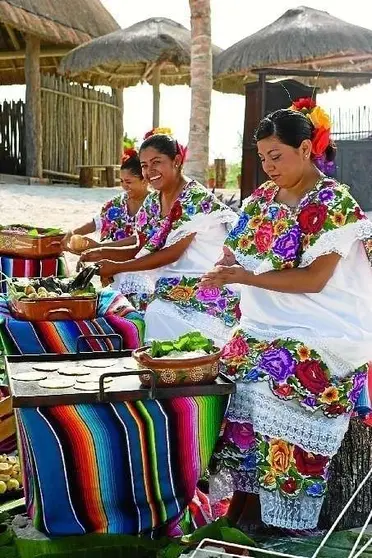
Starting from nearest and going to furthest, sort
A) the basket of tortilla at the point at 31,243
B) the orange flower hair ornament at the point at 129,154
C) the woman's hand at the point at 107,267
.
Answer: the woman's hand at the point at 107,267 < the basket of tortilla at the point at 31,243 < the orange flower hair ornament at the point at 129,154

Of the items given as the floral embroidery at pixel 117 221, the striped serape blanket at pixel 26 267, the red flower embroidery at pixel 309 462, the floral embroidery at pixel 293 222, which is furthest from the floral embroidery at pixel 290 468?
the floral embroidery at pixel 117 221

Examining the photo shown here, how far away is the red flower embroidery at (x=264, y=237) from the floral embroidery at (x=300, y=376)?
38cm

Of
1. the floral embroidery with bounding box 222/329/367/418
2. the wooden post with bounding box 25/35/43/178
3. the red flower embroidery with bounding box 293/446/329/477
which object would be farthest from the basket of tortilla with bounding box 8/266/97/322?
the wooden post with bounding box 25/35/43/178

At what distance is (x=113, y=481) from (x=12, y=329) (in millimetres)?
1009

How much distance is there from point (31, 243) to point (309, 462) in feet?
8.29

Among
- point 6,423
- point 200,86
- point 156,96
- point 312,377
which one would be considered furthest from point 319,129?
point 156,96

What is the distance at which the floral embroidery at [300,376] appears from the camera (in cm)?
319

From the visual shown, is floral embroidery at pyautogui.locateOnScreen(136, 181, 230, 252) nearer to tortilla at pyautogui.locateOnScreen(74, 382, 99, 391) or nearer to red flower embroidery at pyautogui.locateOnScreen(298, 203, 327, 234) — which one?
red flower embroidery at pyautogui.locateOnScreen(298, 203, 327, 234)

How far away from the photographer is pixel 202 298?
4.50 m

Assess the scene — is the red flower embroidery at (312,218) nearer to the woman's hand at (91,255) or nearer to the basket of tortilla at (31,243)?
the woman's hand at (91,255)

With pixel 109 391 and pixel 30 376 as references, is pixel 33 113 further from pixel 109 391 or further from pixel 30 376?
pixel 109 391

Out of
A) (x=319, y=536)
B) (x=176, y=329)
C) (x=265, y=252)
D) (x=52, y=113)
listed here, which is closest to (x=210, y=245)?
(x=176, y=329)

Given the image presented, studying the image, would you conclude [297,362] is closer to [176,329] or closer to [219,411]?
[219,411]

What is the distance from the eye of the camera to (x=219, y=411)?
10.2 feet
